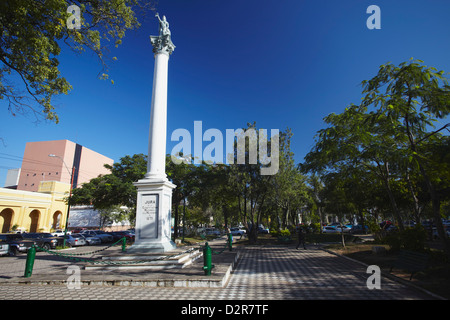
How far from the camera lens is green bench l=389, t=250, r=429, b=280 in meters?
7.43

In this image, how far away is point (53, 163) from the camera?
72375mm

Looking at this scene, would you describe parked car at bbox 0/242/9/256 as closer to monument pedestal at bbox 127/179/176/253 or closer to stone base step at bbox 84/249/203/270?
stone base step at bbox 84/249/203/270

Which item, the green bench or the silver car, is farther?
the silver car

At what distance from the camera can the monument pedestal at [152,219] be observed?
1055 centimetres

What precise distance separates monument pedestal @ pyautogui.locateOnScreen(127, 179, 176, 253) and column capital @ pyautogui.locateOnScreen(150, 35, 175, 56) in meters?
7.34

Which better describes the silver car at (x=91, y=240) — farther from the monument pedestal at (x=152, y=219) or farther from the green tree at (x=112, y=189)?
the monument pedestal at (x=152, y=219)

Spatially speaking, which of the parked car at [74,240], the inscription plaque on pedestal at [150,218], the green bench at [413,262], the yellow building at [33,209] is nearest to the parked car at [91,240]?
the parked car at [74,240]

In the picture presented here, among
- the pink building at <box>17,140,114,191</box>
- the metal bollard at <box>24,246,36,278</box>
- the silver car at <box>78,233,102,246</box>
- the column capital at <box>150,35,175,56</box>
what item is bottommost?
the silver car at <box>78,233,102,246</box>

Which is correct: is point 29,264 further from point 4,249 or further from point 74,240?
point 74,240

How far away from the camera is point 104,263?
9.51m

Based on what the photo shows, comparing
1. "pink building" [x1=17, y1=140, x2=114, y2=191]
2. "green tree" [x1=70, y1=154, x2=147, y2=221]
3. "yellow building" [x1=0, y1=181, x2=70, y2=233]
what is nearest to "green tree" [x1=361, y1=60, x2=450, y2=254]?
"green tree" [x1=70, y1=154, x2=147, y2=221]

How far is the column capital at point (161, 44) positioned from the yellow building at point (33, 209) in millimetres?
Result: 29070

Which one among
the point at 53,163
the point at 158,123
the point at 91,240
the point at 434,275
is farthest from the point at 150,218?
the point at 53,163

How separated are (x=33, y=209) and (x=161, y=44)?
45.0 metres
